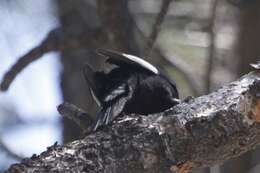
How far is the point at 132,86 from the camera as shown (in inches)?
87.2

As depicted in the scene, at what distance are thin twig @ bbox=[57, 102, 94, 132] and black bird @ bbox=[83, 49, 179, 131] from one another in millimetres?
62

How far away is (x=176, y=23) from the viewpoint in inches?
177

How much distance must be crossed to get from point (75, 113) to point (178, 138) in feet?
1.29

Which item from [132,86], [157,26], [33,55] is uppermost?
[157,26]

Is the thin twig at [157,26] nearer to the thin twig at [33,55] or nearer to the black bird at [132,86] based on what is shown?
the thin twig at [33,55]

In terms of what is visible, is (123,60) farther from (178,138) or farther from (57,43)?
(57,43)

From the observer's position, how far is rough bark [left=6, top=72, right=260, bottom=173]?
174cm

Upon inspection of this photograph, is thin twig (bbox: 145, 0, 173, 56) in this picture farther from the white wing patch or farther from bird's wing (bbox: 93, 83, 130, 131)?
bird's wing (bbox: 93, 83, 130, 131)

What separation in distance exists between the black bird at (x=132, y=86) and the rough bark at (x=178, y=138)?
272mm

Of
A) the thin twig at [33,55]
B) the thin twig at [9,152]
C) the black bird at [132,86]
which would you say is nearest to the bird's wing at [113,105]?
the black bird at [132,86]

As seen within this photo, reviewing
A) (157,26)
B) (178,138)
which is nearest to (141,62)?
(178,138)

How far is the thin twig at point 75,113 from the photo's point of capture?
2104mm

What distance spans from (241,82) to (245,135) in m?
0.15

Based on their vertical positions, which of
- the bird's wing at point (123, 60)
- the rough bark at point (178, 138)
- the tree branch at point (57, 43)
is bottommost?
the rough bark at point (178, 138)
